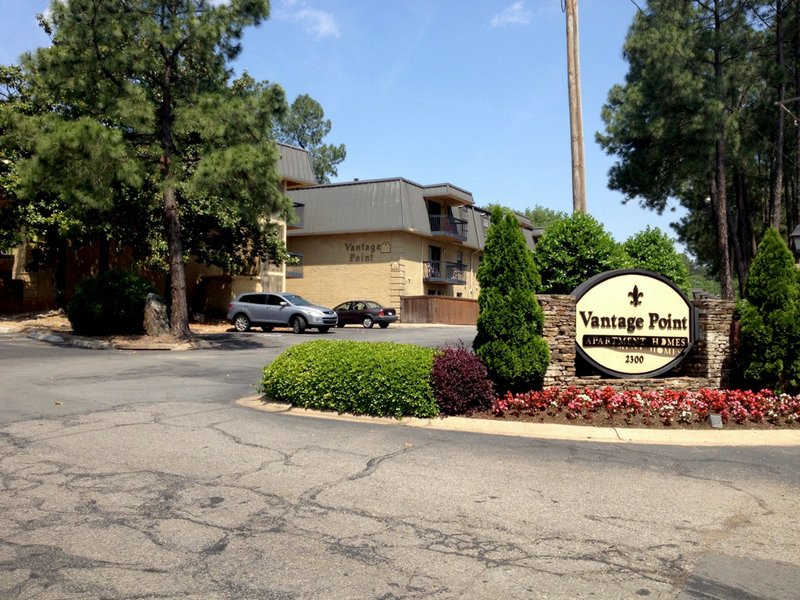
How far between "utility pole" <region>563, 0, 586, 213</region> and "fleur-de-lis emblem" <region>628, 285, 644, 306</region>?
248 centimetres

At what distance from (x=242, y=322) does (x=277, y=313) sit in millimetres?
→ 1761

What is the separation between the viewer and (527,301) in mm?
10125

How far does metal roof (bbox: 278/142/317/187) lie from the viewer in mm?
34528

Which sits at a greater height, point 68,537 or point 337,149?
point 337,149

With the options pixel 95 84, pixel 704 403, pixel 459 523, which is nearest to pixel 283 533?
pixel 459 523

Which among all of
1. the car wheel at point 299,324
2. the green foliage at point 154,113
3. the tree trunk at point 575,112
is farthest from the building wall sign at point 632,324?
the car wheel at point 299,324

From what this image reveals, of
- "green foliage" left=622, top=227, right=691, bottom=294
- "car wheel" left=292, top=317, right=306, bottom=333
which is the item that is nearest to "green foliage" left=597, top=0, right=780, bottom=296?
"green foliage" left=622, top=227, right=691, bottom=294

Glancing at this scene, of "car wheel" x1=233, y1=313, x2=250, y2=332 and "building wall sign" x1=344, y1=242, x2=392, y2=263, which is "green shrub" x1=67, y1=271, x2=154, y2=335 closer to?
"car wheel" x1=233, y1=313, x2=250, y2=332

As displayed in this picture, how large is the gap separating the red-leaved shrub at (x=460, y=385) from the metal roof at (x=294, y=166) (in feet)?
85.6

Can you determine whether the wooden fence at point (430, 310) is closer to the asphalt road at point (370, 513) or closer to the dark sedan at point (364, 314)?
the dark sedan at point (364, 314)

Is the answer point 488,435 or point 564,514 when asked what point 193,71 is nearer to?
point 488,435

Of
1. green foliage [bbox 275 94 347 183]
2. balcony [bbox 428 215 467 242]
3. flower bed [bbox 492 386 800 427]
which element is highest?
green foliage [bbox 275 94 347 183]

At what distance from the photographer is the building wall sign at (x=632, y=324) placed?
431 inches

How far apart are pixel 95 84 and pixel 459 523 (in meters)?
19.8
